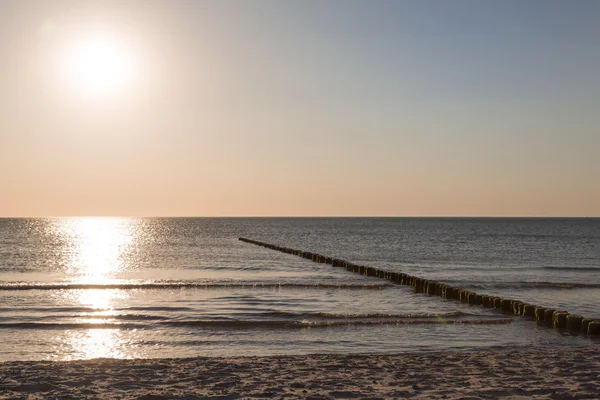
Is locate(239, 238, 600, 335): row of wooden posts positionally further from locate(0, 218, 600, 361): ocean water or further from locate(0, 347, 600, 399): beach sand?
locate(0, 347, 600, 399): beach sand

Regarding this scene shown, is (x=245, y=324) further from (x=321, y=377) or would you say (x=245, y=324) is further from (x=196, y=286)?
(x=196, y=286)

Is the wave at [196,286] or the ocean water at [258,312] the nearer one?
the ocean water at [258,312]

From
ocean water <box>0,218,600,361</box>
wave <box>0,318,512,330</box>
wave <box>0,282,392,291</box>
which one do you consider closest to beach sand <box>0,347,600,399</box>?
ocean water <box>0,218,600,361</box>

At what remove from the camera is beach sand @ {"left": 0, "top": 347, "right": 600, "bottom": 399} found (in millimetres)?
12297

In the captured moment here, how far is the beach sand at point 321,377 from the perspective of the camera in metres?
12.3

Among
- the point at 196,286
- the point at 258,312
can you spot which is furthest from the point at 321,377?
the point at 196,286

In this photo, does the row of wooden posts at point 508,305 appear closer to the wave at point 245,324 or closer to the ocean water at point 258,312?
the ocean water at point 258,312

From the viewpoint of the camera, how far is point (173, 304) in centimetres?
2766

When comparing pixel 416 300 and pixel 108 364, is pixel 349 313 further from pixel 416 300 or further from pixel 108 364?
pixel 108 364

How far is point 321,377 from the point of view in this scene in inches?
538

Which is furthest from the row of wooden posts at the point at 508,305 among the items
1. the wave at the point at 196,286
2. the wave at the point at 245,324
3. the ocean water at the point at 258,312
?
the wave at the point at 196,286

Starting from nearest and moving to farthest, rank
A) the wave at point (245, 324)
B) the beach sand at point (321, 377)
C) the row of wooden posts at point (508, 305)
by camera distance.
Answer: the beach sand at point (321, 377), the row of wooden posts at point (508, 305), the wave at point (245, 324)

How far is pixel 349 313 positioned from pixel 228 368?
1072 cm

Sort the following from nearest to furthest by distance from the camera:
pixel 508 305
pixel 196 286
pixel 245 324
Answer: pixel 245 324 → pixel 508 305 → pixel 196 286
